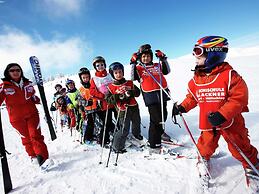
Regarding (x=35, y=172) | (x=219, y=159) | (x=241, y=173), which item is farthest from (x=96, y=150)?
(x=241, y=173)

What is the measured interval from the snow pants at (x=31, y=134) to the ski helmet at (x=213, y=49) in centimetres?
379

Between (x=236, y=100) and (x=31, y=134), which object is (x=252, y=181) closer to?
(x=236, y=100)

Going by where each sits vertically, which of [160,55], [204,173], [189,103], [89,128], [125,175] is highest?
[160,55]

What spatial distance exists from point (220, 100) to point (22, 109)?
13.2 ft

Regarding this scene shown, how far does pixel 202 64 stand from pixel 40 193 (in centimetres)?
343

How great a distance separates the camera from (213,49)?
2.76 m

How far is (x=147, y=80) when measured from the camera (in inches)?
172

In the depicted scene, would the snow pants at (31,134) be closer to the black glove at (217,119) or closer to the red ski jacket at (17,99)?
the red ski jacket at (17,99)

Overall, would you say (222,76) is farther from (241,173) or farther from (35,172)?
(35,172)

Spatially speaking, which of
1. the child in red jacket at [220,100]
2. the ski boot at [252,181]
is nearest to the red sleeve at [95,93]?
the child in red jacket at [220,100]

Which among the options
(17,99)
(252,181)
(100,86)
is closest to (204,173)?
(252,181)

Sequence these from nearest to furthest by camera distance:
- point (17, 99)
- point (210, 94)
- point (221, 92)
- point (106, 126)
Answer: point (221, 92) → point (210, 94) → point (17, 99) → point (106, 126)

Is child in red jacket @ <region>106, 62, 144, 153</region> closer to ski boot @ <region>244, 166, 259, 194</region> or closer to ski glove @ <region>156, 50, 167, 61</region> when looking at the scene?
ski glove @ <region>156, 50, 167, 61</region>

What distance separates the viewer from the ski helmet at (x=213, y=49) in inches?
109
